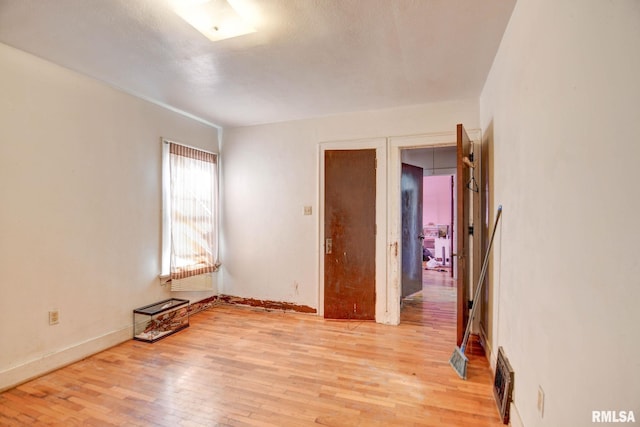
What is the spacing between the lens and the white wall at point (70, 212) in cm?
240

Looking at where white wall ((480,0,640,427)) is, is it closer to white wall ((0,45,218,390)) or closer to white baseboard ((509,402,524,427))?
white baseboard ((509,402,524,427))

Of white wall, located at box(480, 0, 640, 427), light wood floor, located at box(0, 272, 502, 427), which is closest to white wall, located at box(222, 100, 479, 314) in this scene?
light wood floor, located at box(0, 272, 502, 427)

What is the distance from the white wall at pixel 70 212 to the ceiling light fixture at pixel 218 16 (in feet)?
5.32

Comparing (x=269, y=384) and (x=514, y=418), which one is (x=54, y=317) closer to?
(x=269, y=384)

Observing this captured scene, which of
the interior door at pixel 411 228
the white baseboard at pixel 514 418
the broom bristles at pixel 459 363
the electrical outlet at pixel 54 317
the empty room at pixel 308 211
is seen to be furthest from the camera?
the interior door at pixel 411 228

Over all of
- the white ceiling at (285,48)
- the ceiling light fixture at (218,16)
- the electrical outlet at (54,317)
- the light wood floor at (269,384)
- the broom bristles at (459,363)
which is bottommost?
the light wood floor at (269,384)

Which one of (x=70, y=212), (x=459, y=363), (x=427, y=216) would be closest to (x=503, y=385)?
(x=459, y=363)

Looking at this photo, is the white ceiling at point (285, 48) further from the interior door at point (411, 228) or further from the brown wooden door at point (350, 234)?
the interior door at point (411, 228)

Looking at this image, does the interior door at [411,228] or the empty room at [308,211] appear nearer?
the empty room at [308,211]

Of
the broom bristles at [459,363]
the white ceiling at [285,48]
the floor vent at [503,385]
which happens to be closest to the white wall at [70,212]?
the white ceiling at [285,48]

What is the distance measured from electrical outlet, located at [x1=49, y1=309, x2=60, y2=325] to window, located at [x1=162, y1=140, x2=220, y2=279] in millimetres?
1101

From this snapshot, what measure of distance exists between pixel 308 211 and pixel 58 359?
287 centimetres

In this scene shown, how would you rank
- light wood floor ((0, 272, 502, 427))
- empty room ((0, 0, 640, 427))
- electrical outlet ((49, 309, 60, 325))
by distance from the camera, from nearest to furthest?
1. empty room ((0, 0, 640, 427))
2. light wood floor ((0, 272, 502, 427))
3. electrical outlet ((49, 309, 60, 325))

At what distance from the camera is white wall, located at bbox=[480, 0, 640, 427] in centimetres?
84
